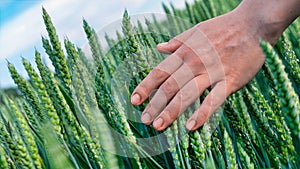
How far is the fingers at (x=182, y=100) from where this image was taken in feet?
2.51

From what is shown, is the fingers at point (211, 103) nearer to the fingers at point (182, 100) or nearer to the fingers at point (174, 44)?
the fingers at point (182, 100)

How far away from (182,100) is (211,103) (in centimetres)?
5

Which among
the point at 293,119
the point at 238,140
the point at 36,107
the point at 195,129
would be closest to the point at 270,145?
the point at 238,140

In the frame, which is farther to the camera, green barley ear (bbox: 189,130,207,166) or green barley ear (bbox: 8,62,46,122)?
green barley ear (bbox: 8,62,46,122)

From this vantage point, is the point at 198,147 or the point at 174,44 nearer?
the point at 198,147

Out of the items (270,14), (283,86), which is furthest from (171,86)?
(283,86)

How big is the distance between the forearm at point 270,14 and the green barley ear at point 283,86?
366 millimetres

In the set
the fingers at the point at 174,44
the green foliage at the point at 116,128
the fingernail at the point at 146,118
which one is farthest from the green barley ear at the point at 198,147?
the fingers at the point at 174,44

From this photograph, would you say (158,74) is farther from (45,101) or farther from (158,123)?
(45,101)

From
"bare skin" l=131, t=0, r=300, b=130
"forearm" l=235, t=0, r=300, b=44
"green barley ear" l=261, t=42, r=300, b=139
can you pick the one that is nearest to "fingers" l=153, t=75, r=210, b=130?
"bare skin" l=131, t=0, r=300, b=130

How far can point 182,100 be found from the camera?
86 centimetres

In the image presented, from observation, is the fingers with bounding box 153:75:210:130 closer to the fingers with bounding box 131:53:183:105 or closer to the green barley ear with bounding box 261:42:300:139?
the fingers with bounding box 131:53:183:105

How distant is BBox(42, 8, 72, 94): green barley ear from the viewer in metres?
0.80

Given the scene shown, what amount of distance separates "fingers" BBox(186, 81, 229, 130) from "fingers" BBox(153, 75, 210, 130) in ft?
0.07
